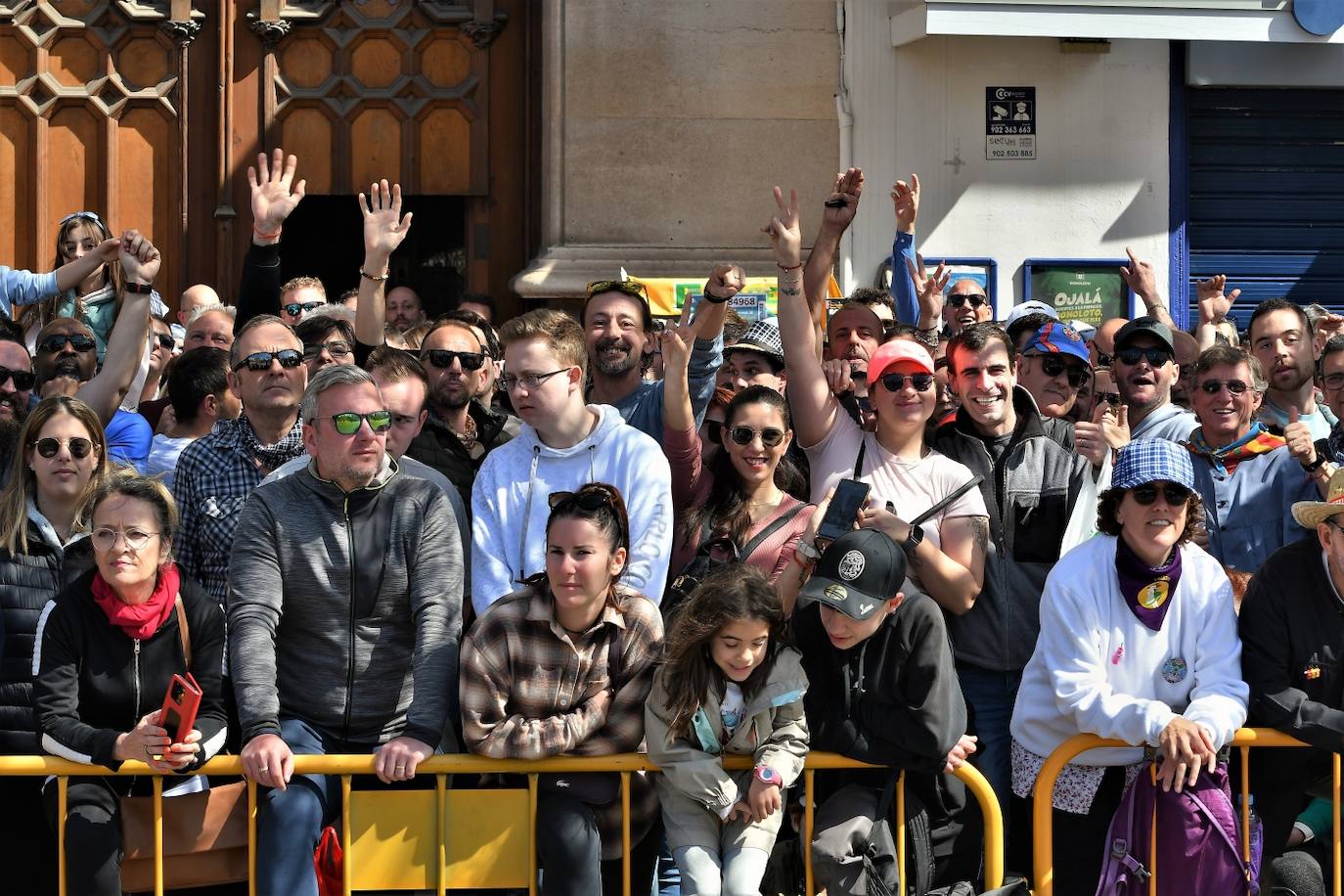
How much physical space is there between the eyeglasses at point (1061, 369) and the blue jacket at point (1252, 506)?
633mm

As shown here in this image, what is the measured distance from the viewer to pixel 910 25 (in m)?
11.0

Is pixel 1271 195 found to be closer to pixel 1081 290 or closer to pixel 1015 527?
pixel 1081 290

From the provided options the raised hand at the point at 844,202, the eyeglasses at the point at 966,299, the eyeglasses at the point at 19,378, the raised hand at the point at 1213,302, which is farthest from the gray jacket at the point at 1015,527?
the eyeglasses at the point at 19,378

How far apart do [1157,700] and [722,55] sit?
6.44 m

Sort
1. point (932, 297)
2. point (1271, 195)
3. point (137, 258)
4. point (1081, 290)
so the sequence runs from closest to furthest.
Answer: point (137, 258)
point (932, 297)
point (1081, 290)
point (1271, 195)

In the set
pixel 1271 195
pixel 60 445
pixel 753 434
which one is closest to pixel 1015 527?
pixel 753 434

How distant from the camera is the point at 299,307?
8.98m

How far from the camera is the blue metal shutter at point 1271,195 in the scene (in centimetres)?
1172

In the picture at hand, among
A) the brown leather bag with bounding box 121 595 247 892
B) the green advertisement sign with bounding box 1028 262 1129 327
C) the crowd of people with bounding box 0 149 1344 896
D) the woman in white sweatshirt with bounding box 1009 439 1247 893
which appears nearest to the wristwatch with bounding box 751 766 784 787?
the crowd of people with bounding box 0 149 1344 896

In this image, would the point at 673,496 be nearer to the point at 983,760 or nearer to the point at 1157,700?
the point at 983,760

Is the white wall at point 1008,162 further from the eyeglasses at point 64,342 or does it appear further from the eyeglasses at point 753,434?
the eyeglasses at point 64,342

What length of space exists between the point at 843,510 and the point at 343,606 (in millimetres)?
1593

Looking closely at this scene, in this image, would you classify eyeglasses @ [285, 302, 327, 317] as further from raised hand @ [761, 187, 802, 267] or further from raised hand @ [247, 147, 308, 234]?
raised hand @ [761, 187, 802, 267]

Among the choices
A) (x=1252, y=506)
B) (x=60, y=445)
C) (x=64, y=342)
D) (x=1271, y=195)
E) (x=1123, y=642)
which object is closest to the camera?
(x=1123, y=642)
